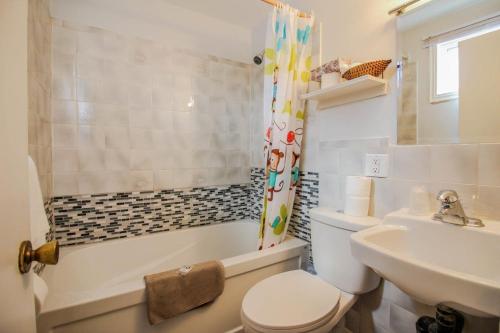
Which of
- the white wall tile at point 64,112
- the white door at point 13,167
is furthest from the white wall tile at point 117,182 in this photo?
the white door at point 13,167

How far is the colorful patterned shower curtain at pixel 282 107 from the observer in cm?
155

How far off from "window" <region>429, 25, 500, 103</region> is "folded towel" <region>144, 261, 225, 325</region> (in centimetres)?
134

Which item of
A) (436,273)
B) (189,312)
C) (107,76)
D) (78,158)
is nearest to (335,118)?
(436,273)

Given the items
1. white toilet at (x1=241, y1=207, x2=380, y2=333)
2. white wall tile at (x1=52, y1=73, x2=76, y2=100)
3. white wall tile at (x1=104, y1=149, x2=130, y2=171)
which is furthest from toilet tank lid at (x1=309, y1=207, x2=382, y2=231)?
white wall tile at (x1=52, y1=73, x2=76, y2=100)

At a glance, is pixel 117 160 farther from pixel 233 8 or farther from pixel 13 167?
pixel 233 8

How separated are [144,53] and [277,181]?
1.43m

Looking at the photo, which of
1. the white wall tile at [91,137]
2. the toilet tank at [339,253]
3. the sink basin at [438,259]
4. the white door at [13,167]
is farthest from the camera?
the white wall tile at [91,137]

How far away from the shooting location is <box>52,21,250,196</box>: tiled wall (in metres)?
1.61

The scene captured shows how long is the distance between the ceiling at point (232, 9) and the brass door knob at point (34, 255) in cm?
205

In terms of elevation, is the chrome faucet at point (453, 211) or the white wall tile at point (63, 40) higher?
the white wall tile at point (63, 40)

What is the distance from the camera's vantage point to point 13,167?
1.48ft

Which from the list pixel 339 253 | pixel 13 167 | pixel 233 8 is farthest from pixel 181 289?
pixel 233 8

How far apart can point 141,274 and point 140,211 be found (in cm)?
47

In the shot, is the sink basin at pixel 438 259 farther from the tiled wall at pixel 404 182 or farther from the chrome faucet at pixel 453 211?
the tiled wall at pixel 404 182
